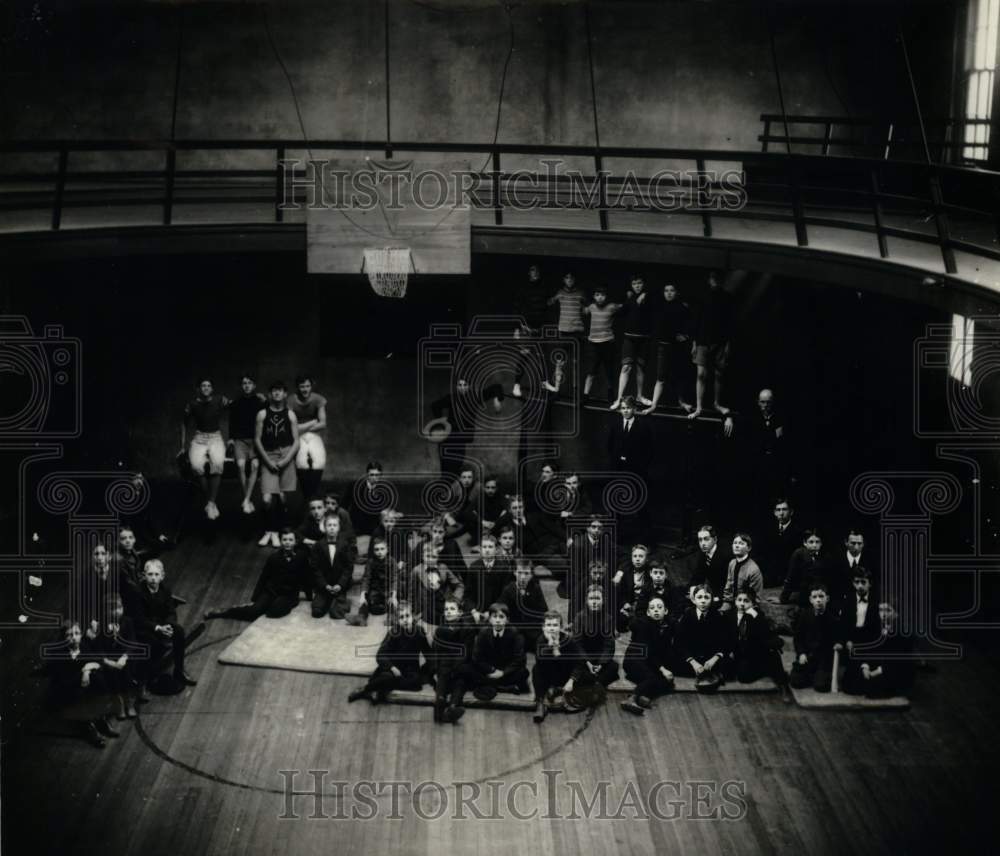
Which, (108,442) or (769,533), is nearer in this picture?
(769,533)

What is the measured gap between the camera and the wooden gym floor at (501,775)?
9.34 meters

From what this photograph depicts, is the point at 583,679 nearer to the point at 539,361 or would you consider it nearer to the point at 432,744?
the point at 432,744

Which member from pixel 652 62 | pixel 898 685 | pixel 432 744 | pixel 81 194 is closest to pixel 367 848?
pixel 432 744

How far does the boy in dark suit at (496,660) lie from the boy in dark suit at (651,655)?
1.00 meters

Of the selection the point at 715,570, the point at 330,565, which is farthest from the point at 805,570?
the point at 330,565

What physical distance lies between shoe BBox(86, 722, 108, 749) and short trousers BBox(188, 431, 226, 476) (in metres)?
3.70

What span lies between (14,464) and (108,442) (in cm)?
140

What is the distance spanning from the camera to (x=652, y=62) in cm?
1558

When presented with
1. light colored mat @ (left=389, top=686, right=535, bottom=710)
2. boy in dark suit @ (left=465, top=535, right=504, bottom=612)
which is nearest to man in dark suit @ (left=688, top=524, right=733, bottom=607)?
boy in dark suit @ (left=465, top=535, right=504, bottom=612)

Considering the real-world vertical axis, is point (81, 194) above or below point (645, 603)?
above

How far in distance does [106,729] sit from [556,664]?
12.9ft

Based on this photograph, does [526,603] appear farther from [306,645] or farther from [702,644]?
[306,645]

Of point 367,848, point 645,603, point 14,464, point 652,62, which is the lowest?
point 367,848

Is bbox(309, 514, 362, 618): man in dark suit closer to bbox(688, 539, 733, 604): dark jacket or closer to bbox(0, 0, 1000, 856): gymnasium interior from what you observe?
bbox(0, 0, 1000, 856): gymnasium interior
